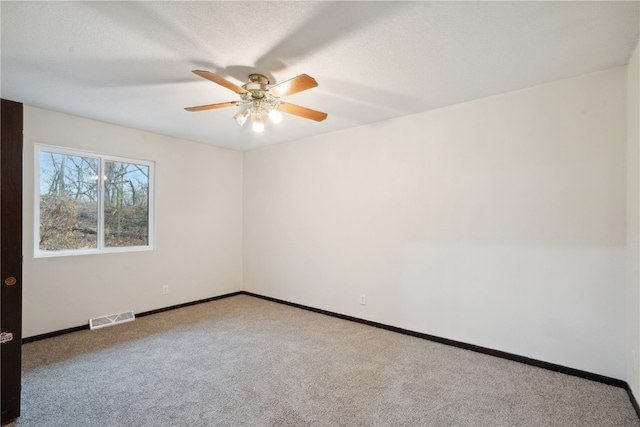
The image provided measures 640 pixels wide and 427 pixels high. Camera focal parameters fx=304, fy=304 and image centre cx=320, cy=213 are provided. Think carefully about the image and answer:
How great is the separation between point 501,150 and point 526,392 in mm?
2020

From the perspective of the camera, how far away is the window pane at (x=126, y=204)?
3.87 metres

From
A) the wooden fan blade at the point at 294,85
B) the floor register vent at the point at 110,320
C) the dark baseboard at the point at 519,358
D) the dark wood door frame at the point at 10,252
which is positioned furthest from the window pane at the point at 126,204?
the dark baseboard at the point at 519,358

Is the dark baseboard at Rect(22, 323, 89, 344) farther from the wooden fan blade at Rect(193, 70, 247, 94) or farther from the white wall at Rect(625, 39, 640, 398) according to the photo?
the white wall at Rect(625, 39, 640, 398)

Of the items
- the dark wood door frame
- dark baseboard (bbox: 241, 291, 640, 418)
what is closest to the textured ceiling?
the dark wood door frame

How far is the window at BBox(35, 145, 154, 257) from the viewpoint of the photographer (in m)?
3.37

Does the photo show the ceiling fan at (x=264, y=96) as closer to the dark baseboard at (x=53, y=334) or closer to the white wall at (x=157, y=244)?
the white wall at (x=157, y=244)

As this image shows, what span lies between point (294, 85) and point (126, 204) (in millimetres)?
3155

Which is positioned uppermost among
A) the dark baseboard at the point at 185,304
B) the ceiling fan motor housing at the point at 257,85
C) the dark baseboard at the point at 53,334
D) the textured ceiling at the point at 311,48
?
the textured ceiling at the point at 311,48

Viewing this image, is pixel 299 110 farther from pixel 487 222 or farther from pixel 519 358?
pixel 519 358

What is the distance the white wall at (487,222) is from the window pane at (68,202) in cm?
265

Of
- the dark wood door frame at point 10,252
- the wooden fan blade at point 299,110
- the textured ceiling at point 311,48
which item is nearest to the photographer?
the textured ceiling at point 311,48

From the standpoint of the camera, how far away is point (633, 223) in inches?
84.7


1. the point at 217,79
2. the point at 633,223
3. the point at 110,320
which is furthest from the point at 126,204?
the point at 633,223

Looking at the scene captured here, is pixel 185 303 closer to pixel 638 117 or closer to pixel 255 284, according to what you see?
pixel 255 284
